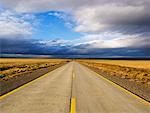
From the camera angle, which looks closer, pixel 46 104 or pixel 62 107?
pixel 62 107

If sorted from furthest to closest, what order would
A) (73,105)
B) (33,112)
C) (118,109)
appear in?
(73,105) < (118,109) < (33,112)

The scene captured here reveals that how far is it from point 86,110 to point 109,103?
65.8 inches

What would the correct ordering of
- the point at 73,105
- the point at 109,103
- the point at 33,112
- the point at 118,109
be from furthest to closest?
the point at 109,103
the point at 73,105
the point at 118,109
the point at 33,112

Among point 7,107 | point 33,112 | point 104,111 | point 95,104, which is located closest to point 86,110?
point 104,111

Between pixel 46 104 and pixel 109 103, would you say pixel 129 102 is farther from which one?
pixel 46 104

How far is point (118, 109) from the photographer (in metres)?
7.90

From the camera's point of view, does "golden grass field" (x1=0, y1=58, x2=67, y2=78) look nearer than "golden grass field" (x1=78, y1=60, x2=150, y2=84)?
No

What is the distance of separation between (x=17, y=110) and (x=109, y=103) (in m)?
3.70

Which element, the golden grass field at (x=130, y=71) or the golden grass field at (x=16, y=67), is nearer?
the golden grass field at (x=130, y=71)

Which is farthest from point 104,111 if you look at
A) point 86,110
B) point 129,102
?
point 129,102

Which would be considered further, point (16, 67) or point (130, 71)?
point (16, 67)

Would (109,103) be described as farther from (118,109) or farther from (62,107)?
(62,107)

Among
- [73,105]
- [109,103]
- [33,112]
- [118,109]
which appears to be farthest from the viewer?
[109,103]

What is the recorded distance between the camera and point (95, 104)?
8781 millimetres
